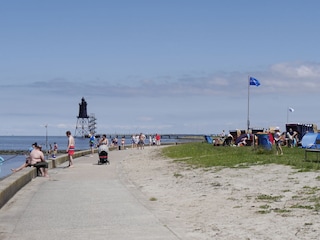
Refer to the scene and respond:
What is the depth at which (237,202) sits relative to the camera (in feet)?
42.9

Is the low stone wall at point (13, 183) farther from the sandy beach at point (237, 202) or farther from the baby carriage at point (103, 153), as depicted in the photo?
the baby carriage at point (103, 153)

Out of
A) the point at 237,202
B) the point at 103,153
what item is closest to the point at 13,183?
the point at 237,202

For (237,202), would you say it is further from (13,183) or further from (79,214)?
(13,183)

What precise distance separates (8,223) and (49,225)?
89 centimetres

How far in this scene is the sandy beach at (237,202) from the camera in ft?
31.7

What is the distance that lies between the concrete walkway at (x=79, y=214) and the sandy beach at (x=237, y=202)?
0.40 meters

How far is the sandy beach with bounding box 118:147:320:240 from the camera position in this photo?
31.7ft

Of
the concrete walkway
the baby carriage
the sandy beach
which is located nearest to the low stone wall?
the concrete walkway

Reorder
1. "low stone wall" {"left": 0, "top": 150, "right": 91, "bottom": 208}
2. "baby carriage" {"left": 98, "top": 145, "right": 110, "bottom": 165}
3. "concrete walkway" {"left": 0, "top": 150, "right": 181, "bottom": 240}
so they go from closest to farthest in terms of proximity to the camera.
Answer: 1. "concrete walkway" {"left": 0, "top": 150, "right": 181, "bottom": 240}
2. "low stone wall" {"left": 0, "top": 150, "right": 91, "bottom": 208}
3. "baby carriage" {"left": 98, "top": 145, "right": 110, "bottom": 165}

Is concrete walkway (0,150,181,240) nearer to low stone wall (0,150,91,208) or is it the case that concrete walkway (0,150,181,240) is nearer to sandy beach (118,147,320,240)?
low stone wall (0,150,91,208)

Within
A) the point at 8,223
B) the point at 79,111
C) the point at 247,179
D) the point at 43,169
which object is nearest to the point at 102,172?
the point at 43,169

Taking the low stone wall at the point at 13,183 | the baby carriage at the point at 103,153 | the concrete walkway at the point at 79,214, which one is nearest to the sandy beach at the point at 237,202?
the concrete walkway at the point at 79,214

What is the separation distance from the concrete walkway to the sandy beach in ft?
1.33

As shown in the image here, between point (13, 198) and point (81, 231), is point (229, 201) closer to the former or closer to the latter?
point (81, 231)
